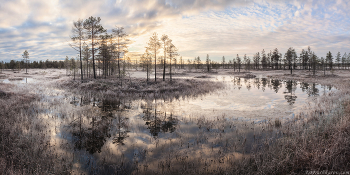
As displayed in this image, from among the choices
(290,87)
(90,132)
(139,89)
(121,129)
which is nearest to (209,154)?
(121,129)

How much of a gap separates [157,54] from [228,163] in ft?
111

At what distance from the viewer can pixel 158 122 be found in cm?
1105

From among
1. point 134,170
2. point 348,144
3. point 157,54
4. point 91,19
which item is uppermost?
point 91,19

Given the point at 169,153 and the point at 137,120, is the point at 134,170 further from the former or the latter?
the point at 137,120

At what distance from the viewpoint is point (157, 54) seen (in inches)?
1468

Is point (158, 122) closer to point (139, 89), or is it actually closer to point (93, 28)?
point (139, 89)

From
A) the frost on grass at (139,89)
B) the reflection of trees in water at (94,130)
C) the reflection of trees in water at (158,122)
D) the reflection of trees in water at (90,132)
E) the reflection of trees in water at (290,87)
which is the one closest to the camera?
the reflection of trees in water at (90,132)

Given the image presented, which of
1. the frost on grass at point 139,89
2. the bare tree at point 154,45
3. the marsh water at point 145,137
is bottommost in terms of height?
the marsh water at point 145,137

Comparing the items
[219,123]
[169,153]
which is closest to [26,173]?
[169,153]

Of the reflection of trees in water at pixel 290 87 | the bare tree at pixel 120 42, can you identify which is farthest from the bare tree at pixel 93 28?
the reflection of trees in water at pixel 290 87

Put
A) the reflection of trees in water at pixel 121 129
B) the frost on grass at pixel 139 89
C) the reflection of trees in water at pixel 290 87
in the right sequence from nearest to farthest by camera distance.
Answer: the reflection of trees in water at pixel 121 129 → the reflection of trees in water at pixel 290 87 → the frost on grass at pixel 139 89

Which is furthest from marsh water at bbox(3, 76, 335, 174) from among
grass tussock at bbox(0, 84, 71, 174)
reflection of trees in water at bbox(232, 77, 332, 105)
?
reflection of trees in water at bbox(232, 77, 332, 105)

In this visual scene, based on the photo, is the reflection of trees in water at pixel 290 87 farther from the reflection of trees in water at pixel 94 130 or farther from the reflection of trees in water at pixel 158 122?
the reflection of trees in water at pixel 94 130

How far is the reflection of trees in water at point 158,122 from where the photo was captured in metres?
9.59
